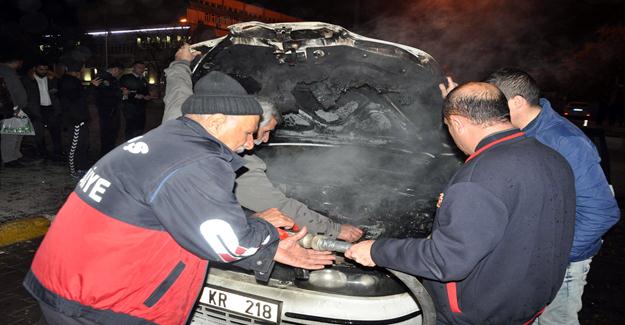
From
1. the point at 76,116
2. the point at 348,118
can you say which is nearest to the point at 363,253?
the point at 348,118

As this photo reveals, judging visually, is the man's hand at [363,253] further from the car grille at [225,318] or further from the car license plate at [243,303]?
the car license plate at [243,303]

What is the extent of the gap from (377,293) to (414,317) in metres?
0.22

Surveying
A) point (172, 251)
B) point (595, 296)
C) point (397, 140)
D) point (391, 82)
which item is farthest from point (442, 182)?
point (172, 251)

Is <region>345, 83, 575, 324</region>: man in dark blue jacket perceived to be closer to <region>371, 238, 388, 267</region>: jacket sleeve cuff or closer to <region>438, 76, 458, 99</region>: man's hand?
<region>371, 238, 388, 267</region>: jacket sleeve cuff

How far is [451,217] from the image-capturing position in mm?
1466

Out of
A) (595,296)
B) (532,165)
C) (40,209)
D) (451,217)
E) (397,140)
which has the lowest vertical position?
(40,209)

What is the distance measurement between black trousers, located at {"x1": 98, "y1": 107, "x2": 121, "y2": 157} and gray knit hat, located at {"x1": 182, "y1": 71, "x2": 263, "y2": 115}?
6.38 m

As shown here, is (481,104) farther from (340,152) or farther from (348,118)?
(340,152)

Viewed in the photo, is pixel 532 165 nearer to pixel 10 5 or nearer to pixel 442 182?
pixel 442 182

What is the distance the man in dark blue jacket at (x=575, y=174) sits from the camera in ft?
6.56

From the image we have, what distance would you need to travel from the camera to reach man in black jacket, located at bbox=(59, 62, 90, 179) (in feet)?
20.5

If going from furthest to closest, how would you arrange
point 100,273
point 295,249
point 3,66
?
1. point 3,66
2. point 295,249
3. point 100,273

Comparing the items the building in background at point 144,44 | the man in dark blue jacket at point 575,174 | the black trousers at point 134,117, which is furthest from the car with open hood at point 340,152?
the building in background at point 144,44

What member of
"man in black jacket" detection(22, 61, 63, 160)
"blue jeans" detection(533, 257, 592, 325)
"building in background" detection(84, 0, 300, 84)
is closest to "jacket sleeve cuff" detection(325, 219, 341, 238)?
"blue jeans" detection(533, 257, 592, 325)
